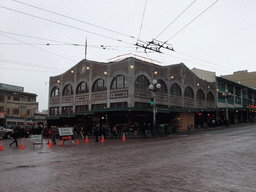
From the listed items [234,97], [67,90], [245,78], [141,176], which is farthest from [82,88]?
[245,78]

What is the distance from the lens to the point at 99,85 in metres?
33.8

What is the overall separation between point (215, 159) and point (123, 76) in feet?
72.8

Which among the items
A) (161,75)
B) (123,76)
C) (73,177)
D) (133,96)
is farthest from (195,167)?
(161,75)

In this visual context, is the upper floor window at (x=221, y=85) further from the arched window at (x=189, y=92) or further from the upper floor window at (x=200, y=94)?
the arched window at (x=189, y=92)

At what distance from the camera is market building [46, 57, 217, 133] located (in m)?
29.8

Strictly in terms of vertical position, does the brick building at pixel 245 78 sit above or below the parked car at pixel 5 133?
above

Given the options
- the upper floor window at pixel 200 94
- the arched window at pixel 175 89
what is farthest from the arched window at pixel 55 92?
the upper floor window at pixel 200 94

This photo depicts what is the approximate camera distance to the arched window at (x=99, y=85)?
109ft

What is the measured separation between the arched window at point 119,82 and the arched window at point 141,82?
1.62 m

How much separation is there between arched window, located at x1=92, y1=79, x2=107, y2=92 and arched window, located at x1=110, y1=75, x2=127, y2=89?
1.64 metres

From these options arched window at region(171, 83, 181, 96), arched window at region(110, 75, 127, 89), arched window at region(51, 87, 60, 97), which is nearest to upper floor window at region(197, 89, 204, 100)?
arched window at region(171, 83, 181, 96)

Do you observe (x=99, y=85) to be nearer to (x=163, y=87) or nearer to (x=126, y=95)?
(x=126, y=95)

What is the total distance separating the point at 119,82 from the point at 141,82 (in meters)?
3.00

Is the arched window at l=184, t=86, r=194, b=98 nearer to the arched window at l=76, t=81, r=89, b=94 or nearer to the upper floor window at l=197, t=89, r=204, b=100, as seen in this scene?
the upper floor window at l=197, t=89, r=204, b=100
